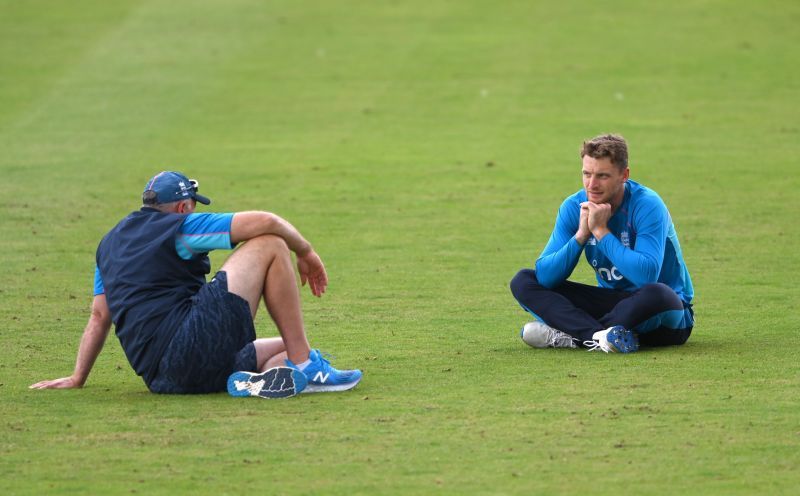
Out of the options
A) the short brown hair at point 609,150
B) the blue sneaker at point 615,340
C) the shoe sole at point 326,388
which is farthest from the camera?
the blue sneaker at point 615,340

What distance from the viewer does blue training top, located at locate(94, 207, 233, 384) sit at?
8180 mm

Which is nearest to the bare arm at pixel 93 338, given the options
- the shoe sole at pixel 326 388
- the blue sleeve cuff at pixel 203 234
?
the blue sleeve cuff at pixel 203 234

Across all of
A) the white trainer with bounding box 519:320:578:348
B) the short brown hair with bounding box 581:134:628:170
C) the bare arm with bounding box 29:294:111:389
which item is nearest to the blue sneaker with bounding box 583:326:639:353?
the white trainer with bounding box 519:320:578:348

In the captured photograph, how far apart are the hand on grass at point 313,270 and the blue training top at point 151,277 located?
0.58 meters

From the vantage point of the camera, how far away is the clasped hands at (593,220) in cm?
918

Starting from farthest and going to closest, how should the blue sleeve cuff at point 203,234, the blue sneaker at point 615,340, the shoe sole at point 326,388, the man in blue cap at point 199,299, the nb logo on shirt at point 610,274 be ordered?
the nb logo on shirt at point 610,274 < the blue sneaker at point 615,340 < the shoe sole at point 326,388 < the man in blue cap at point 199,299 < the blue sleeve cuff at point 203,234

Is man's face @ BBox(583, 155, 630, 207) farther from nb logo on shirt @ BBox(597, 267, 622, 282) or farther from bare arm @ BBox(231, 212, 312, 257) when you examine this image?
bare arm @ BBox(231, 212, 312, 257)

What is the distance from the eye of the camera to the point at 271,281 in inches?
324

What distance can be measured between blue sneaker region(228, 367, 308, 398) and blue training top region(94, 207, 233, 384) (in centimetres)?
49

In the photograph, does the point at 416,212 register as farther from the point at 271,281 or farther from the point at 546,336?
the point at 271,281

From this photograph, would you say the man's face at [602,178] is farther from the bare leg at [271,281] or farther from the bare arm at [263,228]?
the bare leg at [271,281]

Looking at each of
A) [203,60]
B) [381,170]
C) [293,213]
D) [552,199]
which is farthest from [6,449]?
[203,60]

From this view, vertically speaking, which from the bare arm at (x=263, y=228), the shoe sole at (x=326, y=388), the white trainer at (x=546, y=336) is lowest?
the shoe sole at (x=326, y=388)

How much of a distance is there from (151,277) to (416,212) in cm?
800
